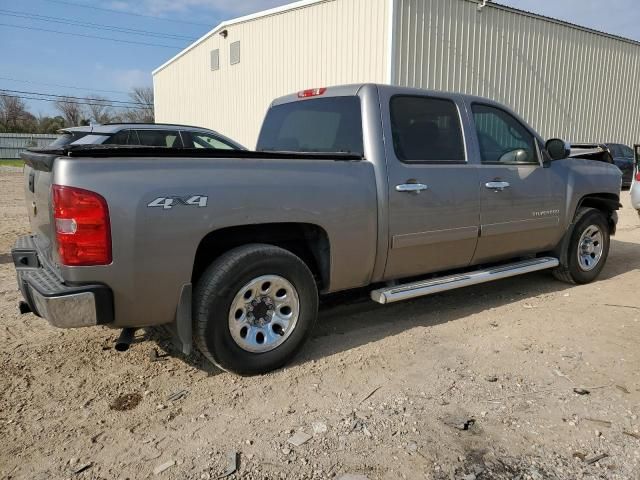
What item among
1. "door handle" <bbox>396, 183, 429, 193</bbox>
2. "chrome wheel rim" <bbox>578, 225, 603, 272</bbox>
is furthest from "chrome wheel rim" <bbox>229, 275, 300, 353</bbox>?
"chrome wheel rim" <bbox>578, 225, 603, 272</bbox>

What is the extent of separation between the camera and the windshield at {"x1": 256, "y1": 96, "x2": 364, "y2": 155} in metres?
4.07

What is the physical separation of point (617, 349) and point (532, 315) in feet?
2.75

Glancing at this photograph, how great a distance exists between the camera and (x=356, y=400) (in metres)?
3.18

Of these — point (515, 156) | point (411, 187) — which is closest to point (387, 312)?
point (411, 187)

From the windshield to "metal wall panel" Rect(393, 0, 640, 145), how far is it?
31.6 feet

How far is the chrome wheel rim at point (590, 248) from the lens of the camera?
5712 millimetres

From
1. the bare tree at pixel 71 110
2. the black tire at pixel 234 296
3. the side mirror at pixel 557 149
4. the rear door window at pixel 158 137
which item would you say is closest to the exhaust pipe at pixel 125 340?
the black tire at pixel 234 296

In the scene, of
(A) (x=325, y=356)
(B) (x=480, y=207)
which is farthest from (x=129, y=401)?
(B) (x=480, y=207)

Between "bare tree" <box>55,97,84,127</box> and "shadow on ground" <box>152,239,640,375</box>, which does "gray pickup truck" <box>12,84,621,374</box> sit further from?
"bare tree" <box>55,97,84,127</box>

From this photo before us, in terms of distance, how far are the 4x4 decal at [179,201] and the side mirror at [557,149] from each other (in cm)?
354

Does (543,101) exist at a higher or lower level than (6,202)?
higher

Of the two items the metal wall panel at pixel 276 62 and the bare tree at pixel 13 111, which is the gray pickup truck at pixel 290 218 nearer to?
the metal wall panel at pixel 276 62

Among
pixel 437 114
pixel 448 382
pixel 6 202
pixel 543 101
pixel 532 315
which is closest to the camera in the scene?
pixel 448 382

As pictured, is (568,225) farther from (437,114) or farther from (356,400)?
(356,400)
